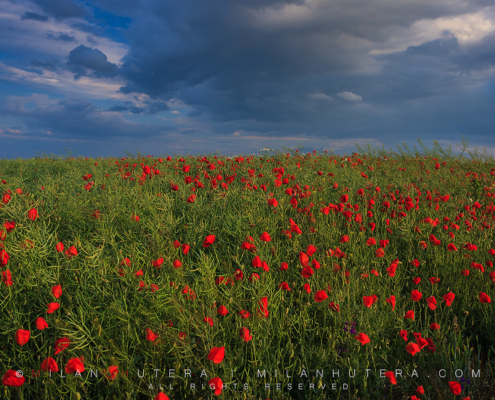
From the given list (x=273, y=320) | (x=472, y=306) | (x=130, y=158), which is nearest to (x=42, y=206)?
(x=273, y=320)

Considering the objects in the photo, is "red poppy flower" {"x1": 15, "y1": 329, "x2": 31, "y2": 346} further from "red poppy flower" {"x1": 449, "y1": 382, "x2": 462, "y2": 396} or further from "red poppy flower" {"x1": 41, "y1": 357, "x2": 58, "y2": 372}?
"red poppy flower" {"x1": 449, "y1": 382, "x2": 462, "y2": 396}

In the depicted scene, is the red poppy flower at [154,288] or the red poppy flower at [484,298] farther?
the red poppy flower at [484,298]

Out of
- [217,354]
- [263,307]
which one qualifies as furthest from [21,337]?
[263,307]

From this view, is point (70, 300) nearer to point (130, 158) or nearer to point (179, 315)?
point (179, 315)

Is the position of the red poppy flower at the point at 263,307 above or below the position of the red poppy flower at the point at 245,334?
above

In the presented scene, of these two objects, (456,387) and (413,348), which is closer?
(456,387)

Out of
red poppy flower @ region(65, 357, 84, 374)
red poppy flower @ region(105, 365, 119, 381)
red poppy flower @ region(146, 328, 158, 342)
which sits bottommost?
red poppy flower @ region(105, 365, 119, 381)

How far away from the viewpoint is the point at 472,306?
8.77 feet

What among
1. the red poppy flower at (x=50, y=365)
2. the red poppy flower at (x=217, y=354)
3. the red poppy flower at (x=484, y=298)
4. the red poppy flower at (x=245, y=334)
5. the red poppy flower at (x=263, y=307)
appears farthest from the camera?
the red poppy flower at (x=484, y=298)

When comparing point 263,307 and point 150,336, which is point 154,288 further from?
point 263,307

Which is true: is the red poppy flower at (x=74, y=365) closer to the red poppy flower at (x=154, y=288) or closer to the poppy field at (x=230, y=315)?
the poppy field at (x=230, y=315)

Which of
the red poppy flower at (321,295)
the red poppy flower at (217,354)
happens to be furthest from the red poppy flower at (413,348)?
the red poppy flower at (217,354)

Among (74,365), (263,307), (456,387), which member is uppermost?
(263,307)

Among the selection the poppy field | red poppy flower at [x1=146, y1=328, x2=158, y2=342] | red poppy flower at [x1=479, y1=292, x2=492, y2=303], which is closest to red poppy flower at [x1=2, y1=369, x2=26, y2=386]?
the poppy field
